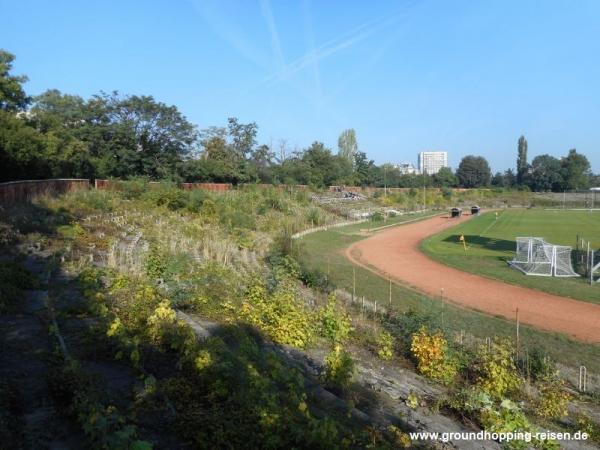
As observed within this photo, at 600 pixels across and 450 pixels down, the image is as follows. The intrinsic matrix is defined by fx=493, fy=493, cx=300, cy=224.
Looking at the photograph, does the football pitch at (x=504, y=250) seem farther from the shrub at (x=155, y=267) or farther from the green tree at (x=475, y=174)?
the green tree at (x=475, y=174)

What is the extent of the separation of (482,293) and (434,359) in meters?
11.1

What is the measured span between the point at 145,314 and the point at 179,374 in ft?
7.90

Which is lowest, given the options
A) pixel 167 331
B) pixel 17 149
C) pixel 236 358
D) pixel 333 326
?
pixel 333 326

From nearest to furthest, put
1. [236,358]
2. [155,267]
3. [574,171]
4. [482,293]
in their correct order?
1. [236,358]
2. [155,267]
3. [482,293]
4. [574,171]

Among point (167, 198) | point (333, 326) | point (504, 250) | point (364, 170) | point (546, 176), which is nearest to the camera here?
point (333, 326)

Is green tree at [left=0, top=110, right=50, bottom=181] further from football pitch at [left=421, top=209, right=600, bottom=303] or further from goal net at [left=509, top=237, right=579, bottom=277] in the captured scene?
goal net at [left=509, top=237, right=579, bottom=277]

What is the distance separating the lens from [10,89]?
1249 inches

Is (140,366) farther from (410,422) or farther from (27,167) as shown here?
(27,167)

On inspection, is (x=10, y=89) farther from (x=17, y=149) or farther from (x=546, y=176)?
(x=546, y=176)

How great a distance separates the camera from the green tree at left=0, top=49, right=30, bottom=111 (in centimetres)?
3134

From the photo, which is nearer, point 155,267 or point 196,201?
point 155,267

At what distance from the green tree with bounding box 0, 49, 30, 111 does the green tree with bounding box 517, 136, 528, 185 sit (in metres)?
117

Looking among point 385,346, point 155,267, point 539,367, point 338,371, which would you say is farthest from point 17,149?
point 539,367

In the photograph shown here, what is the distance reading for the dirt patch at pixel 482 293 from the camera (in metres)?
15.7
